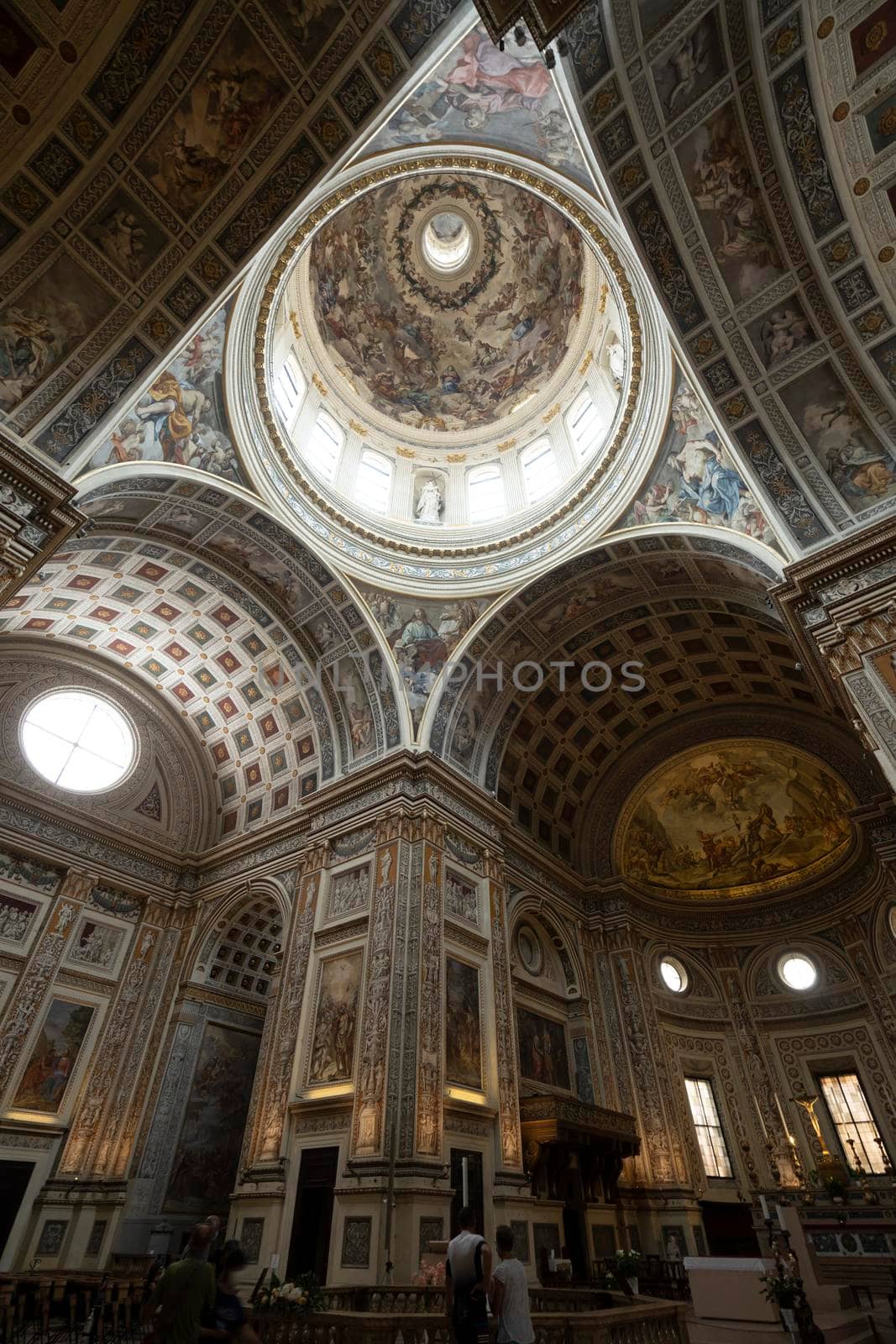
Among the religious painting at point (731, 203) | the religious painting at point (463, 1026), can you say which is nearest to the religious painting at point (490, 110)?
the religious painting at point (731, 203)

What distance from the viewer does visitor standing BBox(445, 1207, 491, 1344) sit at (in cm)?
543

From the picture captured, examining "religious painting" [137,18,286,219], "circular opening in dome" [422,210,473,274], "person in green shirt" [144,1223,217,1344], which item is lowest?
"person in green shirt" [144,1223,217,1344]

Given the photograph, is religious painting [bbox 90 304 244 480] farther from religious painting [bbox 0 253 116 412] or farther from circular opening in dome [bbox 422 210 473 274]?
circular opening in dome [bbox 422 210 473 274]

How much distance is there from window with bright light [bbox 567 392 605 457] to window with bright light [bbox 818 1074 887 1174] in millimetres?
18876

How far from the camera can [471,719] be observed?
1908 cm

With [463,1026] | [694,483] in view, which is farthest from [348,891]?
[694,483]

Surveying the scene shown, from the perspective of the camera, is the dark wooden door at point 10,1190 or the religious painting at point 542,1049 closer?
the dark wooden door at point 10,1190

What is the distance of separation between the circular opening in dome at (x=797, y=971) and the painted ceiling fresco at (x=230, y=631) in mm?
14598

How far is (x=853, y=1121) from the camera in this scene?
18.4m

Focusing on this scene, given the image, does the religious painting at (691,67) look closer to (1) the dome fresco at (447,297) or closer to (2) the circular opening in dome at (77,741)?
(1) the dome fresco at (447,297)

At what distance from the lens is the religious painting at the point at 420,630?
17.9 m

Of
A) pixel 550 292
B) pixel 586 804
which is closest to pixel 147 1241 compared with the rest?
pixel 586 804

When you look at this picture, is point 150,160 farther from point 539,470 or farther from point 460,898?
point 460,898

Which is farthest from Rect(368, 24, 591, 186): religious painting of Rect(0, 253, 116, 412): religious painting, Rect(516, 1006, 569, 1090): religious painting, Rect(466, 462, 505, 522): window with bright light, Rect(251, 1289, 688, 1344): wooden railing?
Rect(516, 1006, 569, 1090): religious painting
